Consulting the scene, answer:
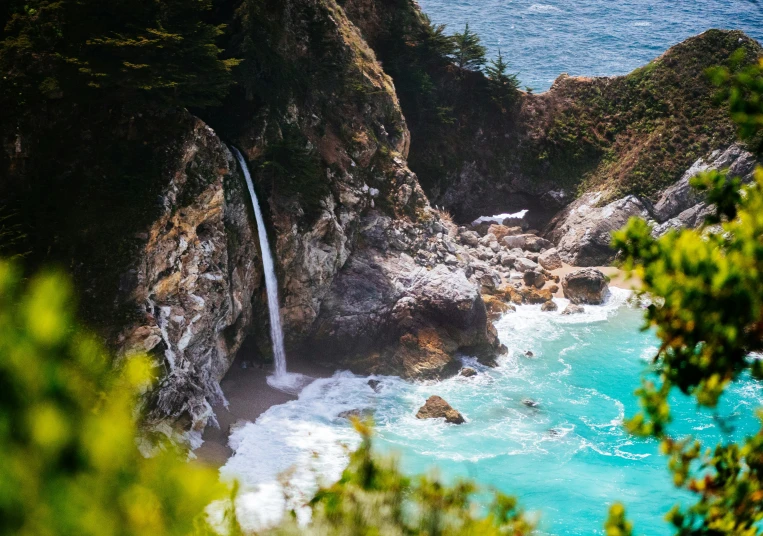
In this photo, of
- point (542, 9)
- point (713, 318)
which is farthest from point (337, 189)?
point (542, 9)

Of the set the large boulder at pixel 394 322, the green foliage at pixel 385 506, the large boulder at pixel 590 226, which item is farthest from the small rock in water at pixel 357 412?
the large boulder at pixel 590 226

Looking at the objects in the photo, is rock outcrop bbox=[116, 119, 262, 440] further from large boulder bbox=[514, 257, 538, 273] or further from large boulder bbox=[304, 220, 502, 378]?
large boulder bbox=[514, 257, 538, 273]

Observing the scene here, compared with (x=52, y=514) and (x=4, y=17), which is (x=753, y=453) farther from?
(x=4, y=17)

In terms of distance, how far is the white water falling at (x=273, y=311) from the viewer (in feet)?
73.0

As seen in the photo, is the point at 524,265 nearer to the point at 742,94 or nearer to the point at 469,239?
the point at 469,239

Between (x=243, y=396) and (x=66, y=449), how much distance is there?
2071 cm

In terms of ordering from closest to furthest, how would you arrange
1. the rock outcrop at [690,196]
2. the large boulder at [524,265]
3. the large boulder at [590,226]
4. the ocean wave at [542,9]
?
1. the large boulder at [524,265]
2. the rock outcrop at [690,196]
3. the large boulder at [590,226]
4. the ocean wave at [542,9]

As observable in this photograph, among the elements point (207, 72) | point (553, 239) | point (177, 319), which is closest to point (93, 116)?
point (207, 72)

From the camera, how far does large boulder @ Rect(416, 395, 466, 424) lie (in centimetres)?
2186

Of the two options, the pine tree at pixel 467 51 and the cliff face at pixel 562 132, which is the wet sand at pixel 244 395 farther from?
the pine tree at pixel 467 51

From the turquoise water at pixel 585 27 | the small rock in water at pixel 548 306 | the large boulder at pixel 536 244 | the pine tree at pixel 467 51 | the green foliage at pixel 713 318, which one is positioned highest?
the turquoise water at pixel 585 27

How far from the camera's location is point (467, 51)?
42.9 metres

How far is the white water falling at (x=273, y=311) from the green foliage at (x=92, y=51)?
→ 5180 millimetres

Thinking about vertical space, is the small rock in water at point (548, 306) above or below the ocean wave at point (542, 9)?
below
